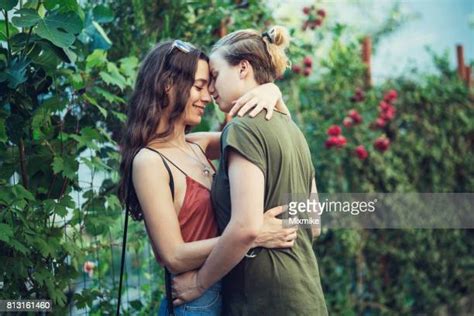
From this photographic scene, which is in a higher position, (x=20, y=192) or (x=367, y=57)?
(x=367, y=57)

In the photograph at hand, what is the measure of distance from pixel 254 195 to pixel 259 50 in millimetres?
443

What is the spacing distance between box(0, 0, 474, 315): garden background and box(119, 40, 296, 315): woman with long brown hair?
367 millimetres

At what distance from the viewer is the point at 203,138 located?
246 centimetres

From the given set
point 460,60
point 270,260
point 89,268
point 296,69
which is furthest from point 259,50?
point 460,60

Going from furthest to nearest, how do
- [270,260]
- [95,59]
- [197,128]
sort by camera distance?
1. [197,128]
2. [95,59]
3. [270,260]

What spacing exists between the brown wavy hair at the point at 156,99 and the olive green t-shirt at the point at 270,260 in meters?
0.25

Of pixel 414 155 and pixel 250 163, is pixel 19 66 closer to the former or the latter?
pixel 250 163

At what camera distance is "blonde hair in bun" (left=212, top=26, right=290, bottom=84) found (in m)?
2.07

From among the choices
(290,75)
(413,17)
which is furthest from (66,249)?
(413,17)

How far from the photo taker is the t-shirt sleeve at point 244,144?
6.19 feet

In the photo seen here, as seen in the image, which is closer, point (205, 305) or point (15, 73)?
point (205, 305)

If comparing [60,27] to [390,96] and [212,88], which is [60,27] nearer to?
[212,88]

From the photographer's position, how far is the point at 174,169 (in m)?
2.06

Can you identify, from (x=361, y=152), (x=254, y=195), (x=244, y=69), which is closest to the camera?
(x=254, y=195)
